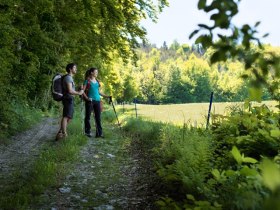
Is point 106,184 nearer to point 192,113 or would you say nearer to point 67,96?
point 67,96

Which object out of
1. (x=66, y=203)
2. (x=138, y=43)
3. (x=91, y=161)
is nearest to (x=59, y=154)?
(x=91, y=161)

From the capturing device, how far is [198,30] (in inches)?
69.1

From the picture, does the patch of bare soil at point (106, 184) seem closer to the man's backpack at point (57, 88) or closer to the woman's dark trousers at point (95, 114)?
the man's backpack at point (57, 88)

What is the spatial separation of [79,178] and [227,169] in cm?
294

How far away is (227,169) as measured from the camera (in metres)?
4.07

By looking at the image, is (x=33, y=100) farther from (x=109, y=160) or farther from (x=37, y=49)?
(x=109, y=160)

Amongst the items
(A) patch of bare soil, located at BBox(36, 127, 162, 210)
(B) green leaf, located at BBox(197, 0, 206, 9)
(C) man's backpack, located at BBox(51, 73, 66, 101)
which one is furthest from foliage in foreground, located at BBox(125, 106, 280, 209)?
(C) man's backpack, located at BBox(51, 73, 66, 101)

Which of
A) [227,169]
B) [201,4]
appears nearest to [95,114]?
[227,169]

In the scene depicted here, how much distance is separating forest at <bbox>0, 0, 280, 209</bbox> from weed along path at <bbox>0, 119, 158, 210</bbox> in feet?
1.57

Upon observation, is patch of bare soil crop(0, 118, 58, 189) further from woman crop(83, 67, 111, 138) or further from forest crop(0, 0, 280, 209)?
woman crop(83, 67, 111, 138)

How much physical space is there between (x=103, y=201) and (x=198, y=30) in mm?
3743

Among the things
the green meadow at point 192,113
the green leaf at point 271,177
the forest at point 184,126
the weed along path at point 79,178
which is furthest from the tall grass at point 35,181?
the green leaf at point 271,177

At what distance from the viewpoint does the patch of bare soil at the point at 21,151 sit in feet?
22.0

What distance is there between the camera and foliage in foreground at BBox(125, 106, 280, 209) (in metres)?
2.68
